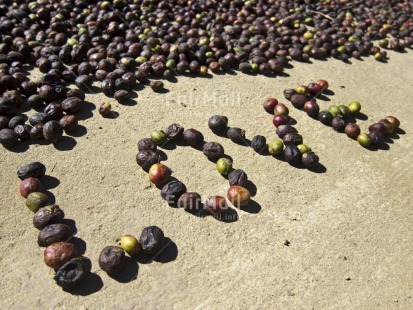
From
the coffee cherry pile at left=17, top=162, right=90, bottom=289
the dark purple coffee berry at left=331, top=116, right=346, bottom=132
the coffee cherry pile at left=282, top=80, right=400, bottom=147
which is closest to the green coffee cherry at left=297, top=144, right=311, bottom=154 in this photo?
the coffee cherry pile at left=282, top=80, right=400, bottom=147

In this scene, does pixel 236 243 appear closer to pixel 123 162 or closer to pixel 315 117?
pixel 123 162

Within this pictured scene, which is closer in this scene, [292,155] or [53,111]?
[292,155]

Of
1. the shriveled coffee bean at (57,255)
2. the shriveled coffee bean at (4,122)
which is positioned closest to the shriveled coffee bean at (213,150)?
the shriveled coffee bean at (57,255)

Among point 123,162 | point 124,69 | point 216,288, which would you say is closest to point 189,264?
point 216,288

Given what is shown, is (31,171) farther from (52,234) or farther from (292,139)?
(292,139)

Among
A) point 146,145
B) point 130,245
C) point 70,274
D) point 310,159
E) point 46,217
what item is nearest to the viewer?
point 70,274

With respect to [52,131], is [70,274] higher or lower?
lower

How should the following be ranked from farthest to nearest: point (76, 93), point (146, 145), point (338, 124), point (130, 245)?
point (76, 93), point (338, 124), point (146, 145), point (130, 245)

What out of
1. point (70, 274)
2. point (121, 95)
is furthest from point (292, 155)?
point (70, 274)
